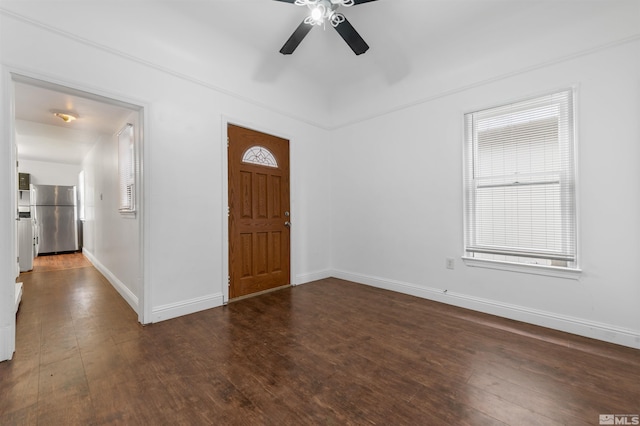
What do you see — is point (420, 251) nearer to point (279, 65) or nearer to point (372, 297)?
point (372, 297)

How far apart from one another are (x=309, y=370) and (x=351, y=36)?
110 inches

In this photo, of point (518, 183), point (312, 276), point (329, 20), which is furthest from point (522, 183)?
point (312, 276)

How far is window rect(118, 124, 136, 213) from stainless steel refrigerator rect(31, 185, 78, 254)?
5.31 m

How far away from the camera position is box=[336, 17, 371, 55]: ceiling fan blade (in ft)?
7.63

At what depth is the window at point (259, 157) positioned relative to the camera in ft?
11.4

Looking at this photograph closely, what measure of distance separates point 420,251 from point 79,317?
3912 mm

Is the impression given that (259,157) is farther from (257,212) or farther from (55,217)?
(55,217)

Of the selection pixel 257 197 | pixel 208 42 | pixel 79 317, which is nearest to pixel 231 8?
pixel 208 42

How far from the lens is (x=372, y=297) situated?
3.42 meters

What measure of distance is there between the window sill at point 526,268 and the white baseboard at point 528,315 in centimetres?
36

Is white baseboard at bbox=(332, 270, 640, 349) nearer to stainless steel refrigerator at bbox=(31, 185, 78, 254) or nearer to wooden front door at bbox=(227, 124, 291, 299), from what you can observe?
wooden front door at bbox=(227, 124, 291, 299)

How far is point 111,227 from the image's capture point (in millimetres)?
4168

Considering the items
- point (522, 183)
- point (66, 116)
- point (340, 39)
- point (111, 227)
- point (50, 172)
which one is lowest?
point (111, 227)

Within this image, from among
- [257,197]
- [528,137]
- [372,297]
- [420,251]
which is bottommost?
[372,297]
